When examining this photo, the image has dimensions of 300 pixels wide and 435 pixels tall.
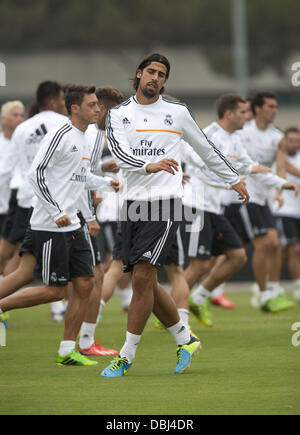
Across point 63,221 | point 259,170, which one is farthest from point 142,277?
point 259,170

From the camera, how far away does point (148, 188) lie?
741 cm

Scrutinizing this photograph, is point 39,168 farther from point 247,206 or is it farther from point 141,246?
point 247,206

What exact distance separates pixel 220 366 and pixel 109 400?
1.77 metres

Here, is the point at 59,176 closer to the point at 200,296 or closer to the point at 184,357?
the point at 184,357

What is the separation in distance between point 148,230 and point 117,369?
1.10 m

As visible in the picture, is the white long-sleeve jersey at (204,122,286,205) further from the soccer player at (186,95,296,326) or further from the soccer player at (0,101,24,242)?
the soccer player at (0,101,24,242)

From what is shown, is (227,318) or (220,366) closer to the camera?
(220,366)

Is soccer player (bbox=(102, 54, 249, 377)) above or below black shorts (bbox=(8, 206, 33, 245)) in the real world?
below

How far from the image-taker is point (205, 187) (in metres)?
10.7

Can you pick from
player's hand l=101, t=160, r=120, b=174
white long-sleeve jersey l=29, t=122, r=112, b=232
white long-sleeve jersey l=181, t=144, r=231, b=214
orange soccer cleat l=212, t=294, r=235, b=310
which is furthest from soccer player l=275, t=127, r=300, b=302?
white long-sleeve jersey l=29, t=122, r=112, b=232

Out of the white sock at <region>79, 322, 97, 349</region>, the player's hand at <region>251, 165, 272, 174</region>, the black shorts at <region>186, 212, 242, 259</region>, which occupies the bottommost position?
the white sock at <region>79, 322, 97, 349</region>

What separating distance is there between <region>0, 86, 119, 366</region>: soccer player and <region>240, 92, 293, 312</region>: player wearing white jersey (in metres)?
4.47

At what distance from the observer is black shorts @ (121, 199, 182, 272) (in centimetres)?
726
